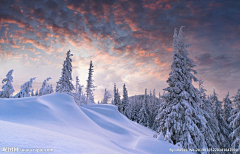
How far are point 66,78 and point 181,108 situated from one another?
2101cm

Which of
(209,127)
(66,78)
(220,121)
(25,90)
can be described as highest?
(66,78)

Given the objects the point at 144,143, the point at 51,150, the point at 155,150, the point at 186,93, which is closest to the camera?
the point at 51,150

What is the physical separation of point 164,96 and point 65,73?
19.5 m

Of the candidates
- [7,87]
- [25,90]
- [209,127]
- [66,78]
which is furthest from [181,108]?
[7,87]

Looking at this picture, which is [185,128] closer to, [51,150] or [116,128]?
[116,128]

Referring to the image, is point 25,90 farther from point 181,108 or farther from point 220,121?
point 220,121

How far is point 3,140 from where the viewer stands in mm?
2805

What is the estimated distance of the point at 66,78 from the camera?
2422 centimetres

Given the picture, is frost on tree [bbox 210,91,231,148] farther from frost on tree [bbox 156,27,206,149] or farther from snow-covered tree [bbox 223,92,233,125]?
frost on tree [bbox 156,27,206,149]

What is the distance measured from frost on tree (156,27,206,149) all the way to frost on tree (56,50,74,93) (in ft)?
61.0

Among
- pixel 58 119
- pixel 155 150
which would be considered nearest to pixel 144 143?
pixel 155 150

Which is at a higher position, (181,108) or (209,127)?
(181,108)

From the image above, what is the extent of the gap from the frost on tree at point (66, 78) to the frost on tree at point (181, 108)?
1858cm

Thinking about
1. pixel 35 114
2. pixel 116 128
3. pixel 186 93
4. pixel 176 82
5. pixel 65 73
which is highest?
pixel 65 73
